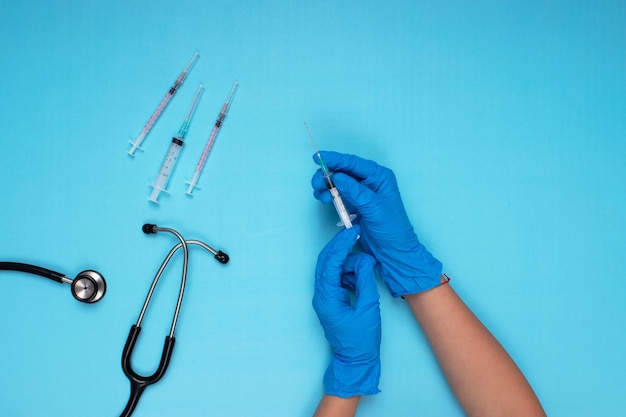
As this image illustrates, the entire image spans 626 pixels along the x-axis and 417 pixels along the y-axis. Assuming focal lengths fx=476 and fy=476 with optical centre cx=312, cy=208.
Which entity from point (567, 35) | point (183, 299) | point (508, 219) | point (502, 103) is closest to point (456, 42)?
point (502, 103)

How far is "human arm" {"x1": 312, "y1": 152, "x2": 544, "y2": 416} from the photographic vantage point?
139 cm

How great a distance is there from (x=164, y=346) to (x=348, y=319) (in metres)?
0.62

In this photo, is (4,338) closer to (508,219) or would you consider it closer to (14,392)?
(14,392)

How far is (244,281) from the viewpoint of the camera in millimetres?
1606

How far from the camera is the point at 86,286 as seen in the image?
61.3 inches

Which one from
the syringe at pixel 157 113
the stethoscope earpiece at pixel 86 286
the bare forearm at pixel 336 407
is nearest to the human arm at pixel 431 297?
the bare forearm at pixel 336 407

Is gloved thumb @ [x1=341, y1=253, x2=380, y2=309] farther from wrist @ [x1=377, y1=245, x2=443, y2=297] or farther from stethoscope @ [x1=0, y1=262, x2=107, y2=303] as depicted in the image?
stethoscope @ [x1=0, y1=262, x2=107, y2=303]

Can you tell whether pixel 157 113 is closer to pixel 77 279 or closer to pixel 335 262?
pixel 77 279

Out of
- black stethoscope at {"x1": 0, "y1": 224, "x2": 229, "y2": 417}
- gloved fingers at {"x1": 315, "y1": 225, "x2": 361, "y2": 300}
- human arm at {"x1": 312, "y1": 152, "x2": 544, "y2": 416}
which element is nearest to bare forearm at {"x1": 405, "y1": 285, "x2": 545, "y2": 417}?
human arm at {"x1": 312, "y1": 152, "x2": 544, "y2": 416}

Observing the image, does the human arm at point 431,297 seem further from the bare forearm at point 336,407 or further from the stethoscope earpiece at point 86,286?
the stethoscope earpiece at point 86,286

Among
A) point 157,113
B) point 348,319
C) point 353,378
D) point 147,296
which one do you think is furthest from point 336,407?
point 157,113

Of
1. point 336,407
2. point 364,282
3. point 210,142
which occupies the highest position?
point 210,142

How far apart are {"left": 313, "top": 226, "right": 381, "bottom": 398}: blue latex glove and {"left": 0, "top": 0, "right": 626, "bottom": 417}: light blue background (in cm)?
18

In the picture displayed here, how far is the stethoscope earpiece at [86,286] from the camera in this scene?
5.08ft
